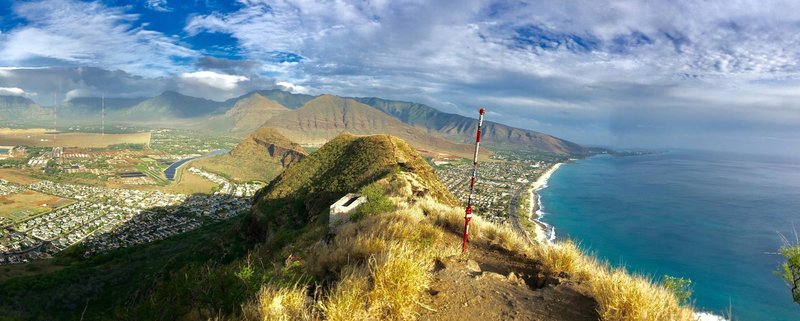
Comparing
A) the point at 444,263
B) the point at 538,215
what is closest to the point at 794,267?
the point at 444,263

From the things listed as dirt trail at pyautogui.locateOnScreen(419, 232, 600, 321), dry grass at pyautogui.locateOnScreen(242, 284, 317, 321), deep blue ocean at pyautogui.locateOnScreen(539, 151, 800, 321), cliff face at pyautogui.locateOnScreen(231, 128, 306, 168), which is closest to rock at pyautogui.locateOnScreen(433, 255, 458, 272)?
dirt trail at pyautogui.locateOnScreen(419, 232, 600, 321)

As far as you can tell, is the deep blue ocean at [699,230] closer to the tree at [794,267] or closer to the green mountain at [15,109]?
the tree at [794,267]

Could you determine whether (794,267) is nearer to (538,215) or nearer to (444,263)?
(444,263)

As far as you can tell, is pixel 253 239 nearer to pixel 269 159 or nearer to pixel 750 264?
pixel 750 264

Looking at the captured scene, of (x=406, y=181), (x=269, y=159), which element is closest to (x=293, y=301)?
(x=406, y=181)

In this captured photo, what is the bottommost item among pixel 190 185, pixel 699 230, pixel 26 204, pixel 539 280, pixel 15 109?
pixel 26 204

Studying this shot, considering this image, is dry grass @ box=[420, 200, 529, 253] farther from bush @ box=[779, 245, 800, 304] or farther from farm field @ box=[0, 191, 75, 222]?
farm field @ box=[0, 191, 75, 222]
